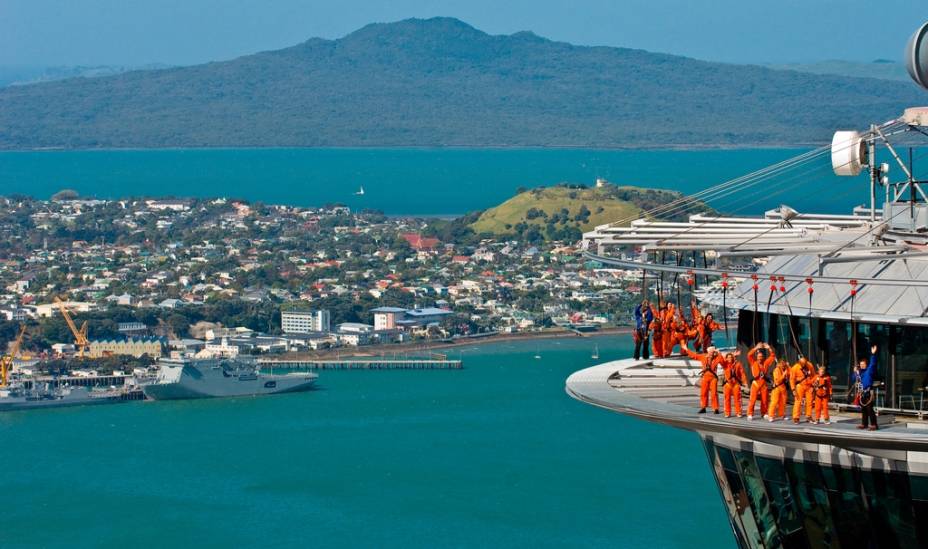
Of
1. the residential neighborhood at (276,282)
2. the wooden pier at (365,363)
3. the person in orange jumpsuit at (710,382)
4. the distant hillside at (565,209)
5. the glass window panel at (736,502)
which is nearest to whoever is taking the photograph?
the person in orange jumpsuit at (710,382)

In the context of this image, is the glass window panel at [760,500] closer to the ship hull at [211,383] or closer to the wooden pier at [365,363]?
the ship hull at [211,383]

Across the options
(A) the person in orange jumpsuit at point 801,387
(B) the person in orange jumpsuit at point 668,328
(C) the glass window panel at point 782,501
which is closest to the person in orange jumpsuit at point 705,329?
(B) the person in orange jumpsuit at point 668,328

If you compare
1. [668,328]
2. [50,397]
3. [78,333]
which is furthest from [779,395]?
[78,333]

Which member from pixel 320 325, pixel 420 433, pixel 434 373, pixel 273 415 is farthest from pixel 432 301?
pixel 420 433

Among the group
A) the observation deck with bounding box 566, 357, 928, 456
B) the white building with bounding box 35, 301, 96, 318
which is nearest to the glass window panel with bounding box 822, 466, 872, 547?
the observation deck with bounding box 566, 357, 928, 456

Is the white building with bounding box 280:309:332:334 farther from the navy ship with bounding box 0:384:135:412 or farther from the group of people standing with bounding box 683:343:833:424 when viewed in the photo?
the group of people standing with bounding box 683:343:833:424

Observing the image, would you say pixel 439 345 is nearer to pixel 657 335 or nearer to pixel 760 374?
pixel 657 335
